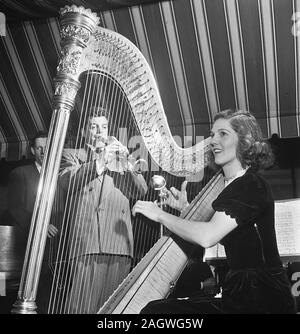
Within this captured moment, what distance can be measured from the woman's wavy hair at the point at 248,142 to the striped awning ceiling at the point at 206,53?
36.6 inches

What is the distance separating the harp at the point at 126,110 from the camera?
40.3 inches

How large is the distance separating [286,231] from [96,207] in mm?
772

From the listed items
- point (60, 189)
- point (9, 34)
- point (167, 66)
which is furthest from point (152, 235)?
point (9, 34)

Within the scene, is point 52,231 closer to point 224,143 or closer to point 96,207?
point 96,207

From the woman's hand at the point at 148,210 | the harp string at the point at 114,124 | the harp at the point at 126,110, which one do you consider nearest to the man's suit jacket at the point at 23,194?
the harp string at the point at 114,124

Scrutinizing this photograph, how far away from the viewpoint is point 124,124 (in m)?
1.61

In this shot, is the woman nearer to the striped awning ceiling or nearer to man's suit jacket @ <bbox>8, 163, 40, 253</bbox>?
man's suit jacket @ <bbox>8, 163, 40, 253</bbox>

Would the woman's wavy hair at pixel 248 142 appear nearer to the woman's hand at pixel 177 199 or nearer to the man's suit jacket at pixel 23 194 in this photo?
the woman's hand at pixel 177 199

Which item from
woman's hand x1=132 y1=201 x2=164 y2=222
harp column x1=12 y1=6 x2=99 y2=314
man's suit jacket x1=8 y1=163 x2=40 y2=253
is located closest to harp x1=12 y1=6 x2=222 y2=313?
harp column x1=12 y1=6 x2=99 y2=314

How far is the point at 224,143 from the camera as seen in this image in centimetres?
137

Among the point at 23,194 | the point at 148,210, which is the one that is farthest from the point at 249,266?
the point at 23,194

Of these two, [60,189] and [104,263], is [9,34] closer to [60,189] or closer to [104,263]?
[60,189]

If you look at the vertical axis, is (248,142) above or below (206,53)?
below

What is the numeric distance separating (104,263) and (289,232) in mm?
752
